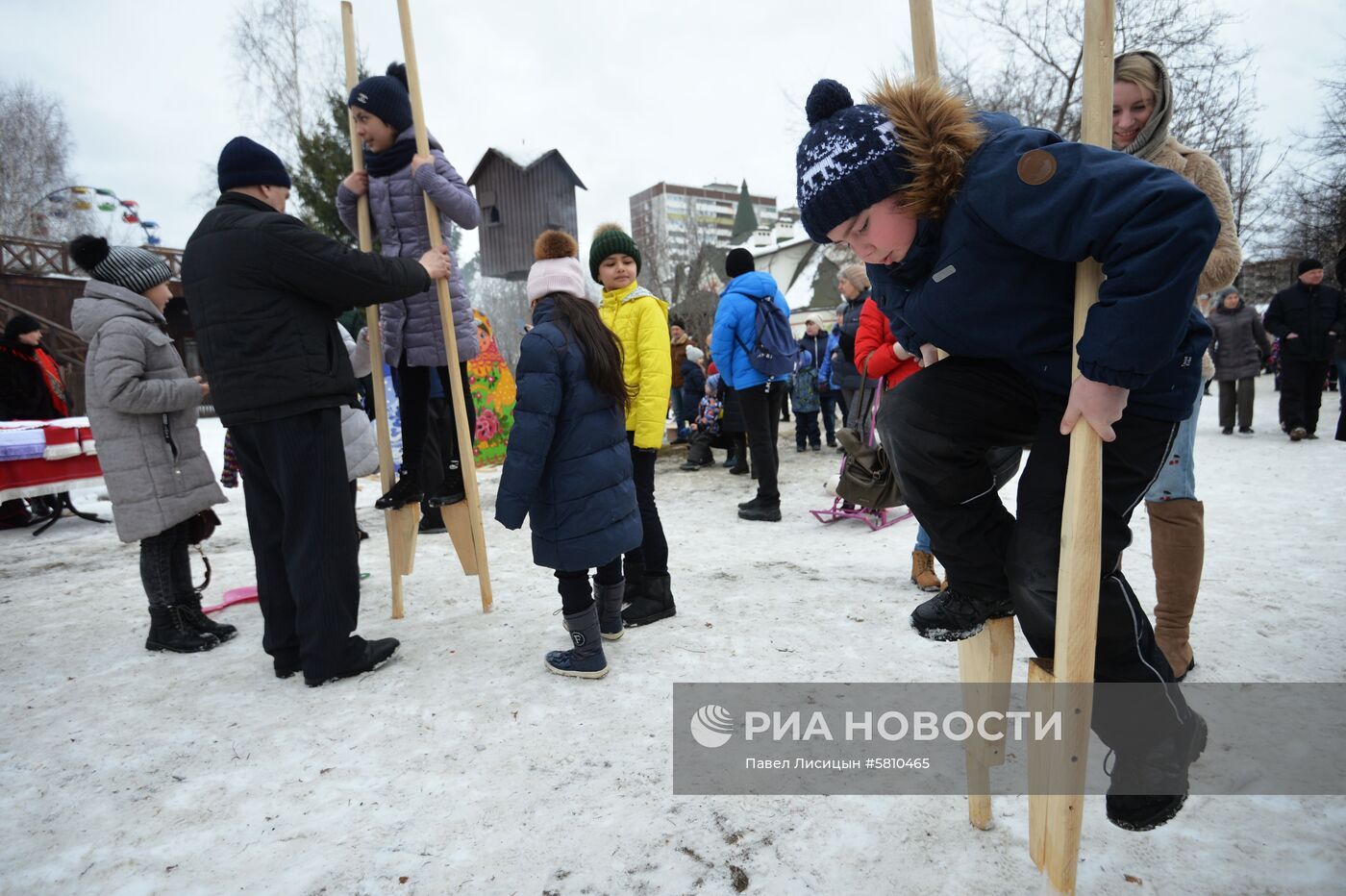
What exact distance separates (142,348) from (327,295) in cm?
118

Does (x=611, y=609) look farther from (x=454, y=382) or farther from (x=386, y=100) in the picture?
(x=386, y=100)

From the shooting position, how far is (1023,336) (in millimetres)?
1563

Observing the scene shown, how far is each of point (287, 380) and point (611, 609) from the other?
1.72 meters

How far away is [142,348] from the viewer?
3377 millimetres

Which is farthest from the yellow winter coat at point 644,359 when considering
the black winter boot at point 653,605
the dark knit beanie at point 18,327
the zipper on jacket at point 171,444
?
the dark knit beanie at point 18,327

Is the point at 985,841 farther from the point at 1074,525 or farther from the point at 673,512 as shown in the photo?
the point at 673,512

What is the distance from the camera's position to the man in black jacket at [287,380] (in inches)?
113

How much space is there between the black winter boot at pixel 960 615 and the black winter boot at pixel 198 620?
362cm

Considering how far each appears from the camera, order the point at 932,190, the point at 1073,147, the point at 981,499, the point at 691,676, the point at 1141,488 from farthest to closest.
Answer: the point at 691,676 < the point at 981,499 < the point at 1141,488 < the point at 932,190 < the point at 1073,147

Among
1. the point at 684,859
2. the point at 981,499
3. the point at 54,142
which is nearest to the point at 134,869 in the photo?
the point at 684,859

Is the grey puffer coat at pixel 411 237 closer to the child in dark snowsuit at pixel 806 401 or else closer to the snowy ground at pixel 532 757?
the snowy ground at pixel 532 757

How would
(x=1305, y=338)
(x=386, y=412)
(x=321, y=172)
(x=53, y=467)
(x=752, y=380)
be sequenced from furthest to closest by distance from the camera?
(x=321, y=172) → (x=1305, y=338) → (x=53, y=467) → (x=752, y=380) → (x=386, y=412)

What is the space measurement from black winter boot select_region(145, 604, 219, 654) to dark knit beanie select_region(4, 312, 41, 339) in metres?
5.27

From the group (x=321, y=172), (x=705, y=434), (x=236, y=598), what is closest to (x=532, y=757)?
(x=236, y=598)
